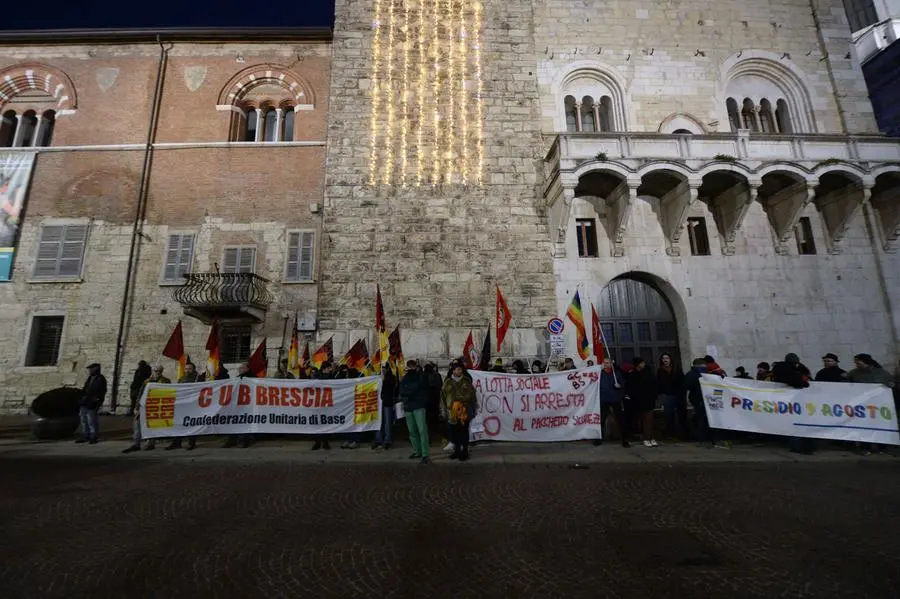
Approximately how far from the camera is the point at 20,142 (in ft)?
51.6

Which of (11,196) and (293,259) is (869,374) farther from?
(11,196)

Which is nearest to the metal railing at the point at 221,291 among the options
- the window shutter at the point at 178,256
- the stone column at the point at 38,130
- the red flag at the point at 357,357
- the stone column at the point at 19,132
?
the window shutter at the point at 178,256

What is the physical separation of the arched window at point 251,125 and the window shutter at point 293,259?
5.17 metres

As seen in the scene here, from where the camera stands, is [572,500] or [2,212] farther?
[2,212]

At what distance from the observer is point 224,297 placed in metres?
13.1

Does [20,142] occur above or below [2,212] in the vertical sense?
above

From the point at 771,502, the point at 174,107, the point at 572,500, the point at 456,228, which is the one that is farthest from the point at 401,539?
the point at 174,107

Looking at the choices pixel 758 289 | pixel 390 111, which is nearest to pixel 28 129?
pixel 390 111

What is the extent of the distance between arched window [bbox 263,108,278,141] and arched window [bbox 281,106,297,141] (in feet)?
1.23

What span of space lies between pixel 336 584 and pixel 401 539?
35.7 inches

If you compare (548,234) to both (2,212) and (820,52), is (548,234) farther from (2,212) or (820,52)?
(2,212)

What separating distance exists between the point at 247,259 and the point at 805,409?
1611 centimetres

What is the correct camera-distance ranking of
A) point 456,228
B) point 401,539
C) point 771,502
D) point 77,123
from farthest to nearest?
point 77,123 < point 456,228 < point 771,502 < point 401,539

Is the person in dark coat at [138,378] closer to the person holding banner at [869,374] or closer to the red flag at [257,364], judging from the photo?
the red flag at [257,364]
